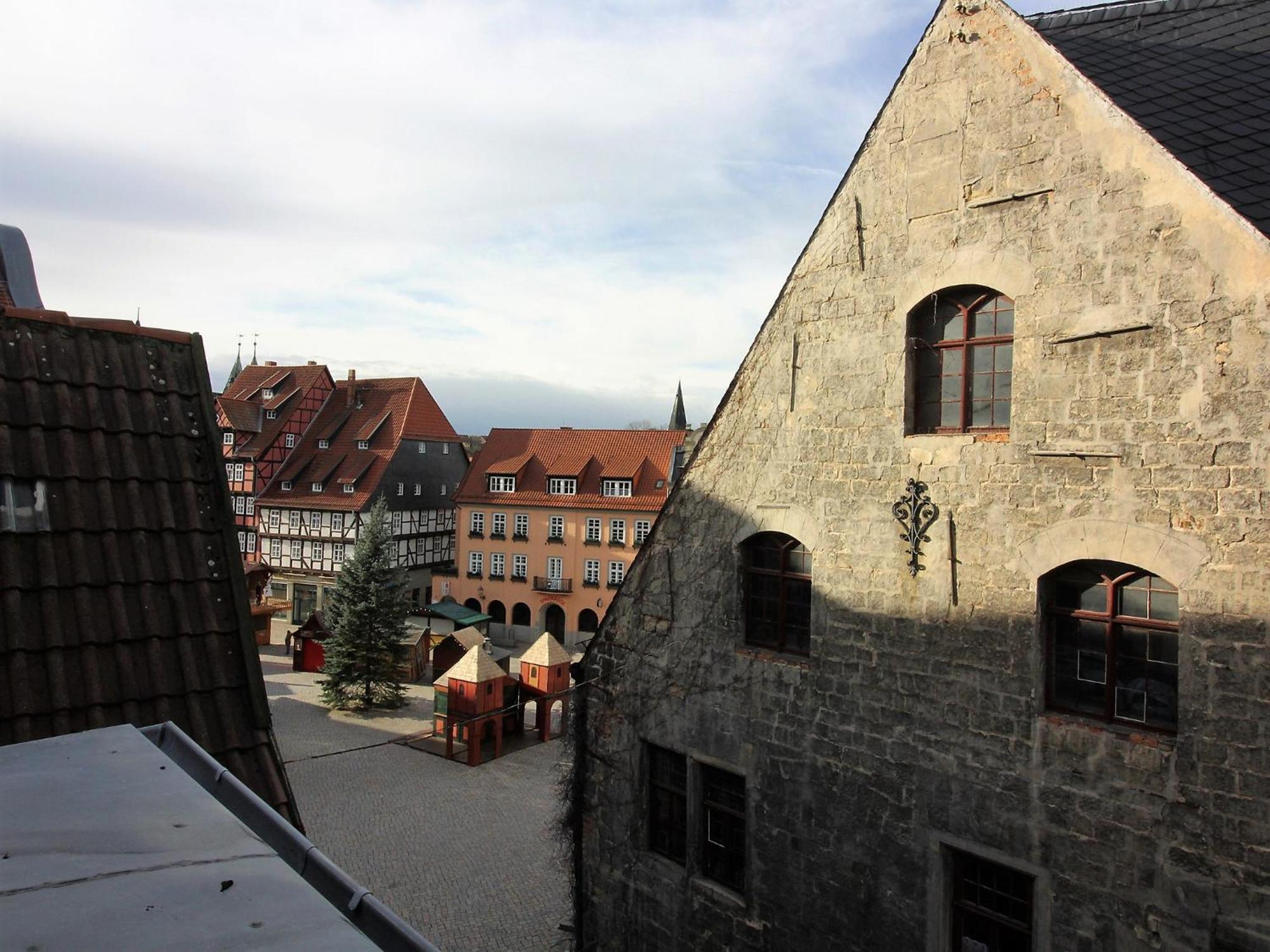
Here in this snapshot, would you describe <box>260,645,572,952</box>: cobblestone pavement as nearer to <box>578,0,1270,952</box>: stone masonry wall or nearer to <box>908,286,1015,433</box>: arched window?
<box>578,0,1270,952</box>: stone masonry wall

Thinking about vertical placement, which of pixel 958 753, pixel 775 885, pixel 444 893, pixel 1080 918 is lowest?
pixel 444 893

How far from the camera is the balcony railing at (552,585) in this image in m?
37.3

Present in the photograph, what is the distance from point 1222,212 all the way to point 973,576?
3.07 metres

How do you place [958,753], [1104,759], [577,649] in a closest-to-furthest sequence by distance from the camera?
[1104,759]
[958,753]
[577,649]

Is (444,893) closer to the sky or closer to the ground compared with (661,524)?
closer to the ground

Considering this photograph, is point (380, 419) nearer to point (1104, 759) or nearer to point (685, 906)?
point (685, 906)

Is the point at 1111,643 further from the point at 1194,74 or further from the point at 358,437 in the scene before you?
the point at 358,437

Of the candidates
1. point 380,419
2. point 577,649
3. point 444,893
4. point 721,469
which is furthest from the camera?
point 380,419

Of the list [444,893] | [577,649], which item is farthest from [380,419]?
[444,893]

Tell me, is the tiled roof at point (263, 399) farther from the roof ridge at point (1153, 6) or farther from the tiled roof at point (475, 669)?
the roof ridge at point (1153, 6)

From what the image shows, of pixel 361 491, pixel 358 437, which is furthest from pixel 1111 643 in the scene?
pixel 358 437

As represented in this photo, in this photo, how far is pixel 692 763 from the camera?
903cm

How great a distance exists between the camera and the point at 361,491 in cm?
4000

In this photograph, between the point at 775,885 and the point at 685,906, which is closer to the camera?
the point at 775,885
